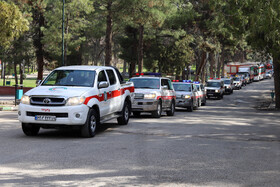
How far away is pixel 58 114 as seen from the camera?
11055mm

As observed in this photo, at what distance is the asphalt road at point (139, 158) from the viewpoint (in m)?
6.86

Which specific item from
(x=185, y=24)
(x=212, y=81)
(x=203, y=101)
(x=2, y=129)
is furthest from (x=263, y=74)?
(x=2, y=129)

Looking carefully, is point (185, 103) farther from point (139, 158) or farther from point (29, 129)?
point (139, 158)

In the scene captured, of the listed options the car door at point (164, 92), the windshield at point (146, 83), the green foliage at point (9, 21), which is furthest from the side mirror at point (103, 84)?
the green foliage at point (9, 21)

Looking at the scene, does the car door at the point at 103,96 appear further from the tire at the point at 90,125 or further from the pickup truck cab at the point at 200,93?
the pickup truck cab at the point at 200,93

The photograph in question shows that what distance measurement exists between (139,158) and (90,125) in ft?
10.4

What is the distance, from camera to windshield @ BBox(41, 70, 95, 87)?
40.3 feet

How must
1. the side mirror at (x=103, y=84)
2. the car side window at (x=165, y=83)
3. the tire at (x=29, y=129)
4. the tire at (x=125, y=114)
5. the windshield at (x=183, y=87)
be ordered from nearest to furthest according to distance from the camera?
1. the tire at (x=29, y=129)
2. the side mirror at (x=103, y=84)
3. the tire at (x=125, y=114)
4. the car side window at (x=165, y=83)
5. the windshield at (x=183, y=87)

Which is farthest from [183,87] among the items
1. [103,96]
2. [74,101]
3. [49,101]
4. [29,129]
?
[49,101]

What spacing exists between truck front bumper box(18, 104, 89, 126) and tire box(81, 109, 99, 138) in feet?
0.57

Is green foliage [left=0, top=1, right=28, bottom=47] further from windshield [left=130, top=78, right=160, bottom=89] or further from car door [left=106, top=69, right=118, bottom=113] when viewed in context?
car door [left=106, top=69, right=118, bottom=113]

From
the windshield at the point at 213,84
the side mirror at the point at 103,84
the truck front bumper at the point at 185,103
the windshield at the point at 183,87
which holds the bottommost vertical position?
the truck front bumper at the point at 185,103

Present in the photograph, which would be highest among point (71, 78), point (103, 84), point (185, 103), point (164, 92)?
point (71, 78)

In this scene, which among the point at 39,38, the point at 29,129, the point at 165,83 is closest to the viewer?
the point at 29,129
